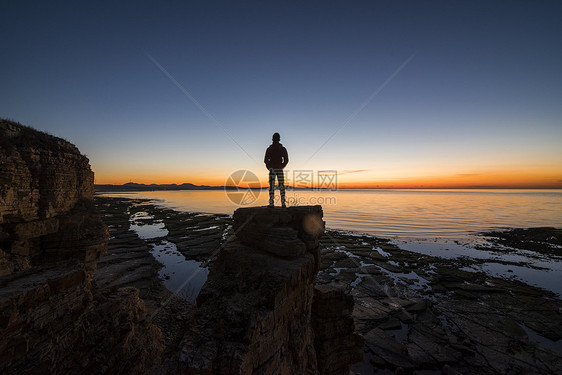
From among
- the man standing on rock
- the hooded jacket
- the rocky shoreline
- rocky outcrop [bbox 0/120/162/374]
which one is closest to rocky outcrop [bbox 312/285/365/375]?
the rocky shoreline

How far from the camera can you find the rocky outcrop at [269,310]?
450 cm

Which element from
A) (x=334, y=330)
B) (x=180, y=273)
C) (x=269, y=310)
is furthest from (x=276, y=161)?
(x=180, y=273)

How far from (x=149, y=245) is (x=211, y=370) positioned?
99.7ft

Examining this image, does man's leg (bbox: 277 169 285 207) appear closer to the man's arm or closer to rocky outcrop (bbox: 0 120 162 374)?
the man's arm

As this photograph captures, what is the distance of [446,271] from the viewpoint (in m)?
21.7

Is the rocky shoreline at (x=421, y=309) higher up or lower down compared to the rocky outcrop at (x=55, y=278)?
lower down

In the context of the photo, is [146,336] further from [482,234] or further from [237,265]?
[482,234]

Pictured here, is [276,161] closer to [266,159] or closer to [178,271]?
[266,159]

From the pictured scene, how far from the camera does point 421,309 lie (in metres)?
15.3

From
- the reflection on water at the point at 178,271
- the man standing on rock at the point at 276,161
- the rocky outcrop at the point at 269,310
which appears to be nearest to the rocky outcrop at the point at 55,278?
the rocky outcrop at the point at 269,310

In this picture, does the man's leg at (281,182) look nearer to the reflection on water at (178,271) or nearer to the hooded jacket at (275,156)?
the hooded jacket at (275,156)

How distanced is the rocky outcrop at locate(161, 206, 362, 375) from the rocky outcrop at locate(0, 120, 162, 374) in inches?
170

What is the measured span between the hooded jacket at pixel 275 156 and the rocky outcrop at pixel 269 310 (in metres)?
1.97

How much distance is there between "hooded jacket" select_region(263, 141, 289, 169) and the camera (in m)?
9.03
